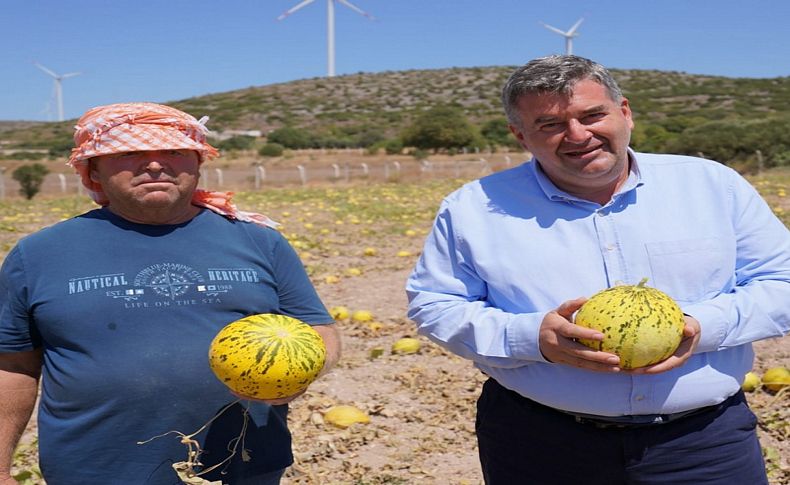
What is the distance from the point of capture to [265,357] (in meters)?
2.42

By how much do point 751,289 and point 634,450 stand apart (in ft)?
2.14

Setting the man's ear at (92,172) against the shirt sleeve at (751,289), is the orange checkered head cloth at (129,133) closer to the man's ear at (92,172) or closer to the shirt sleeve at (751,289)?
the man's ear at (92,172)

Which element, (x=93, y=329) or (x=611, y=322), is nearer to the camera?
(x=611, y=322)

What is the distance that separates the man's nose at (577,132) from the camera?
2.41 metres

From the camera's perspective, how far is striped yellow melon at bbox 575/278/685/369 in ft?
7.20

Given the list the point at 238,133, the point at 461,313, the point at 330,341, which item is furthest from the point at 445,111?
the point at 461,313

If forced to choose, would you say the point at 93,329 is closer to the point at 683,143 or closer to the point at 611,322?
the point at 611,322

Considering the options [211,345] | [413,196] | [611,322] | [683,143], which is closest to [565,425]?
[611,322]

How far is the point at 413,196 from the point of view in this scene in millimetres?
19172

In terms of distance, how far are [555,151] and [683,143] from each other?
3242 cm

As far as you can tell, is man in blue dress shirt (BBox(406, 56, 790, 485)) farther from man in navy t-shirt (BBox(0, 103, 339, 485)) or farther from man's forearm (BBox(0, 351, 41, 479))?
man's forearm (BBox(0, 351, 41, 479))

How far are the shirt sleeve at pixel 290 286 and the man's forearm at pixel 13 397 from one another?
0.89 metres

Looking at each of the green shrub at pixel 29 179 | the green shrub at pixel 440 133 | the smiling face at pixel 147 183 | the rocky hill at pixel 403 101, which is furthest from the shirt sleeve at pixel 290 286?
the rocky hill at pixel 403 101

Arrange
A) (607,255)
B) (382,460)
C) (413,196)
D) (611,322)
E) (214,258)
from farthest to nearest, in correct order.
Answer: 1. (413,196)
2. (382,460)
3. (214,258)
4. (607,255)
5. (611,322)
